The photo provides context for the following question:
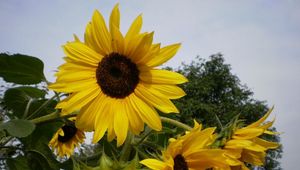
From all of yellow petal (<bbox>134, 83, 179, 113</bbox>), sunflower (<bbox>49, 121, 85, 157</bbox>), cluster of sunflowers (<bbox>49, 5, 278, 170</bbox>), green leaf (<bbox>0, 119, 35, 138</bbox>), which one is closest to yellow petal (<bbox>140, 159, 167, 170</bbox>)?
cluster of sunflowers (<bbox>49, 5, 278, 170</bbox>)

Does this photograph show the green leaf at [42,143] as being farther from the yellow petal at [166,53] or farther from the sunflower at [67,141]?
the sunflower at [67,141]

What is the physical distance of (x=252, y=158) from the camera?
1173 mm

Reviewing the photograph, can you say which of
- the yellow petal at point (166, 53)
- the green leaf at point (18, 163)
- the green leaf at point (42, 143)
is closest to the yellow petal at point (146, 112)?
the yellow petal at point (166, 53)

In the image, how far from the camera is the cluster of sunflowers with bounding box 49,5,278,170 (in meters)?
0.98

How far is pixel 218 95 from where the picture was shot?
83.4 feet

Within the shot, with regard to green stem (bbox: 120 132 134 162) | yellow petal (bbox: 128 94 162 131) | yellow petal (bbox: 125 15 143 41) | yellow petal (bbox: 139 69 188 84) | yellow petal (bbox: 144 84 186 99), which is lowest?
green stem (bbox: 120 132 134 162)

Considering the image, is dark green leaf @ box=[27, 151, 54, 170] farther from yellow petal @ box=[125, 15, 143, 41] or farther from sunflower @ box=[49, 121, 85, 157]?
sunflower @ box=[49, 121, 85, 157]

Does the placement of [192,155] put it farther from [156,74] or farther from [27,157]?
[27,157]

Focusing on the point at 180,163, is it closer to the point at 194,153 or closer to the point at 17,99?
the point at 194,153

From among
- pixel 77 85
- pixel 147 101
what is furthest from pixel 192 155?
pixel 77 85

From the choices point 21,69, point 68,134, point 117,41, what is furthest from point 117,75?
point 68,134

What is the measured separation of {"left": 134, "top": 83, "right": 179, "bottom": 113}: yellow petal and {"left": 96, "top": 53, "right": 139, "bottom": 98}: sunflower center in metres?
0.03

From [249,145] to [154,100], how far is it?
0.27 metres

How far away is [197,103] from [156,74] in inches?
841
